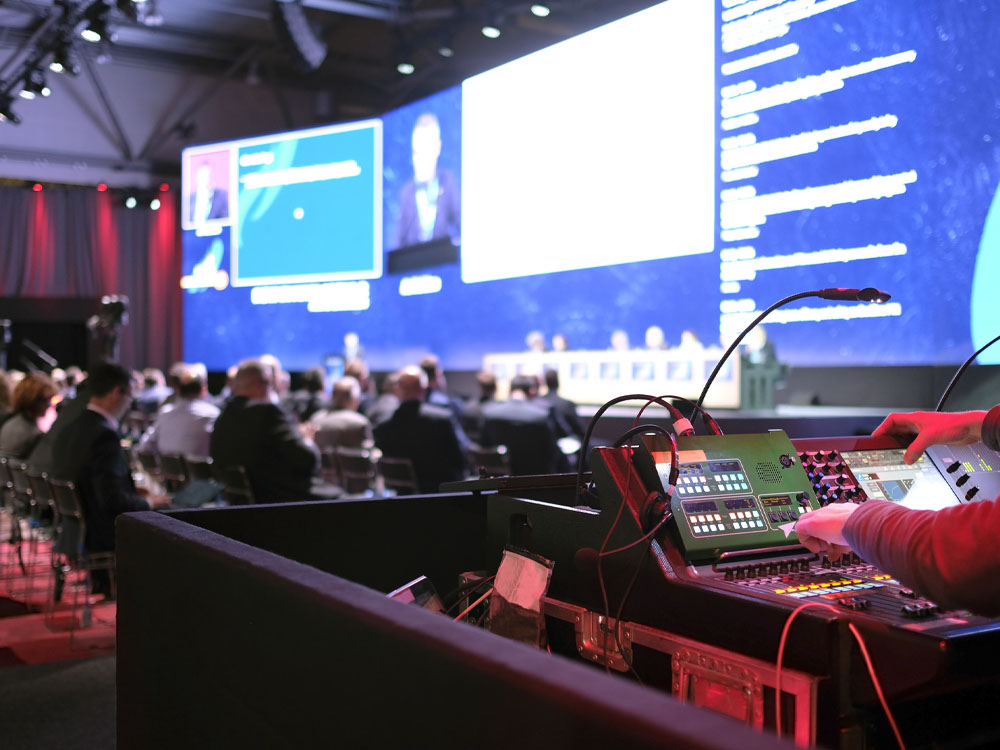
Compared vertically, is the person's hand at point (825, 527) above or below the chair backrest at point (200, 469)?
above

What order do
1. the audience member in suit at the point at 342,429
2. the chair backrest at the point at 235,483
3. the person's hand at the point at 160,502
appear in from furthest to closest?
1. the audience member in suit at the point at 342,429
2. the person's hand at the point at 160,502
3. the chair backrest at the point at 235,483

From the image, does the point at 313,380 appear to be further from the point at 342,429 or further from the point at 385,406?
the point at 342,429

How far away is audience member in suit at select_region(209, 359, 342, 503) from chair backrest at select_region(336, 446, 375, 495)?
730 millimetres

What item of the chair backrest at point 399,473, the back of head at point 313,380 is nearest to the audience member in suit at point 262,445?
the chair backrest at point 399,473

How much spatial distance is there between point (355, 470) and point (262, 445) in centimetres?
100

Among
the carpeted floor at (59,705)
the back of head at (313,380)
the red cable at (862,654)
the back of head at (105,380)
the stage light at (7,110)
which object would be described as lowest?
the carpeted floor at (59,705)

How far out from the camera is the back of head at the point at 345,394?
5738mm

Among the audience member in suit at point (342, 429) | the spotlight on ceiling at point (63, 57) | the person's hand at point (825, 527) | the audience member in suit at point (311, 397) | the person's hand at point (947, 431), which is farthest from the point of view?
the spotlight on ceiling at point (63, 57)

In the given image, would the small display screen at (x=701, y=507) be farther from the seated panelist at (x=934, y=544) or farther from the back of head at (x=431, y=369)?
the back of head at (x=431, y=369)

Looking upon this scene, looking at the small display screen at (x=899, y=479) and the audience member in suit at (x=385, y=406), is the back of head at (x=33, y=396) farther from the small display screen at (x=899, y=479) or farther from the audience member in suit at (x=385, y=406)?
the small display screen at (x=899, y=479)

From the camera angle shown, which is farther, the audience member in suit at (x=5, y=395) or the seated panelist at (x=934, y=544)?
the audience member in suit at (x=5, y=395)

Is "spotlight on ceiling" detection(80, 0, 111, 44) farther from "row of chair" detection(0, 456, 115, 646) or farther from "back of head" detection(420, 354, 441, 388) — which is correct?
"row of chair" detection(0, 456, 115, 646)

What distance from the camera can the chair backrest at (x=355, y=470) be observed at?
16.8 feet

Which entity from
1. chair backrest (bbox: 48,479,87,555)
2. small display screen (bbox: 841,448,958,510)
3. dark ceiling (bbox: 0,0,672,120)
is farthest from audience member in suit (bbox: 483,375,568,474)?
dark ceiling (bbox: 0,0,672,120)
